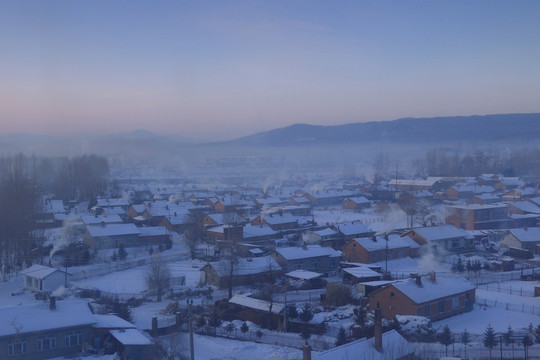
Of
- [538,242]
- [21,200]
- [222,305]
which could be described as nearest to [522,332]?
[222,305]

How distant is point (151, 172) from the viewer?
141 feet

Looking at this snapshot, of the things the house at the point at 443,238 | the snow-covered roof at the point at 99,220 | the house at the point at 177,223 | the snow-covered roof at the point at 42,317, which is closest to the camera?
the snow-covered roof at the point at 42,317

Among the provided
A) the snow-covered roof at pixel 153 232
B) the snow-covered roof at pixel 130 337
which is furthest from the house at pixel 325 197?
the snow-covered roof at pixel 130 337

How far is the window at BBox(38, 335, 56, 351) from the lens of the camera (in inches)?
226

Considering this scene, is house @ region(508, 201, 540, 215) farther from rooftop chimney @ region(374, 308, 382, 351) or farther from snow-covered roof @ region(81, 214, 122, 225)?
rooftop chimney @ region(374, 308, 382, 351)

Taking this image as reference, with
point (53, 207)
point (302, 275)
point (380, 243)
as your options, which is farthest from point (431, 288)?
point (53, 207)

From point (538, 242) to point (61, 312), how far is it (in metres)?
11.2

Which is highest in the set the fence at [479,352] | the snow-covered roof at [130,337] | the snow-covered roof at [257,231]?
the snow-covered roof at [130,337]

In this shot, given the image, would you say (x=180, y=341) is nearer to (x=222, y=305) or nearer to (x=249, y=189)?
(x=222, y=305)

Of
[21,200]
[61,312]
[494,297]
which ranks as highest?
[21,200]

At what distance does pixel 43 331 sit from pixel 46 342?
165 mm

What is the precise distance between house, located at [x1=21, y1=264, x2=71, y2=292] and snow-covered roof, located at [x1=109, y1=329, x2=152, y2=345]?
3.46 meters

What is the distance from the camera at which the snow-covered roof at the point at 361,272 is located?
9578 mm

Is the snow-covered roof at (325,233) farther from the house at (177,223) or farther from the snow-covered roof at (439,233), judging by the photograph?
the house at (177,223)
